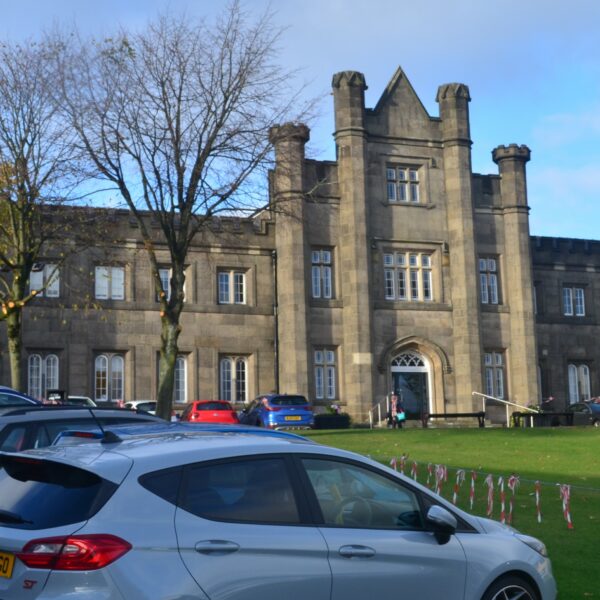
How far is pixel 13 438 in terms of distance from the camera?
32.2ft

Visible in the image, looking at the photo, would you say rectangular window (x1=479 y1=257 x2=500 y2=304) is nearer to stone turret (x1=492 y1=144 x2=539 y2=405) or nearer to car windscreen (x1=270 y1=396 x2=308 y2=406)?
stone turret (x1=492 y1=144 x2=539 y2=405)

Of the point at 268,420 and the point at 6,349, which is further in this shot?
the point at 6,349

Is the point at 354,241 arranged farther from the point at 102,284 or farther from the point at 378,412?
the point at 102,284

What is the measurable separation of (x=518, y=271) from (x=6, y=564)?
40763mm

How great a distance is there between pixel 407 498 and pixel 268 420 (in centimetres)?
2764

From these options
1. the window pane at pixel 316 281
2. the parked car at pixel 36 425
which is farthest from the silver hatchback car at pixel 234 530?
the window pane at pixel 316 281

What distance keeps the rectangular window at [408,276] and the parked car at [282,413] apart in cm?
954

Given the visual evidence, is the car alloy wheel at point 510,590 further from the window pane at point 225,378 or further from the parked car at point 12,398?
the window pane at point 225,378

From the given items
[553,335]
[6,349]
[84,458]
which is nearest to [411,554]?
[84,458]

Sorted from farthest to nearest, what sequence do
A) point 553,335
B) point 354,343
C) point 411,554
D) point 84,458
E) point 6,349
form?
point 553,335
point 354,343
point 6,349
point 411,554
point 84,458

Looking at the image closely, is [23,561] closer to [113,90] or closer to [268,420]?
[113,90]

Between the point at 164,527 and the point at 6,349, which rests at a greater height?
the point at 6,349

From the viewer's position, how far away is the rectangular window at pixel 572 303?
1902 inches

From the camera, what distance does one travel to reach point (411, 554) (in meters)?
6.10
